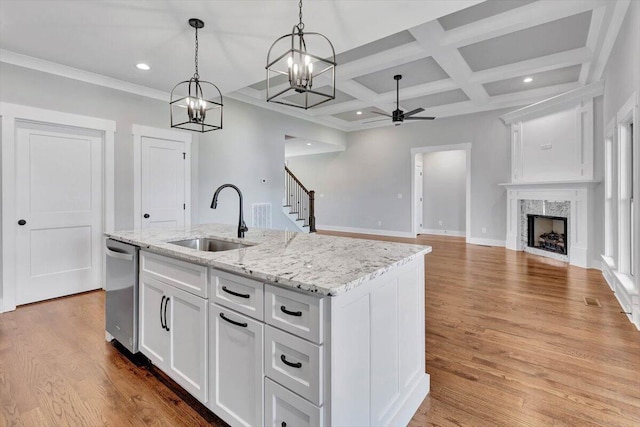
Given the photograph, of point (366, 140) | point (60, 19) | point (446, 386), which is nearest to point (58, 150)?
point (60, 19)

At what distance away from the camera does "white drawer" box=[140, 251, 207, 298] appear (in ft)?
5.54

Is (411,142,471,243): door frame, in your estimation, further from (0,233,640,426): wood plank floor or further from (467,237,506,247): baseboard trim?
(0,233,640,426): wood plank floor

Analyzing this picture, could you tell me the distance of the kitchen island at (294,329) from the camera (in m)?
1.19

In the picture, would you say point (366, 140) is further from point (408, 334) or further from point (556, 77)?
point (408, 334)

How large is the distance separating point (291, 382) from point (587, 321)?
317cm

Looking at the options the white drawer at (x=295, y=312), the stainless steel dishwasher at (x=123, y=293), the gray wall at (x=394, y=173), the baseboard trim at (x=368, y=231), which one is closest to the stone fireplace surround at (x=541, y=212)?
the gray wall at (x=394, y=173)

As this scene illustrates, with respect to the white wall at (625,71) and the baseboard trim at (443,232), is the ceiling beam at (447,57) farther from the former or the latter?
the baseboard trim at (443,232)

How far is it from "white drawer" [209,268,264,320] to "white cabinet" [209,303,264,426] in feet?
0.12

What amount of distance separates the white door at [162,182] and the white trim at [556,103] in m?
6.25

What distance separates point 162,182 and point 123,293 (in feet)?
9.08

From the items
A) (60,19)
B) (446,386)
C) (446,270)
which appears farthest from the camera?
(446,270)

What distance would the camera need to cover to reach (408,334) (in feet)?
5.66

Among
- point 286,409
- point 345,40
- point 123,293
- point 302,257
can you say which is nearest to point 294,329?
point 286,409

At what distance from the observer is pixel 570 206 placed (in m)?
5.45
